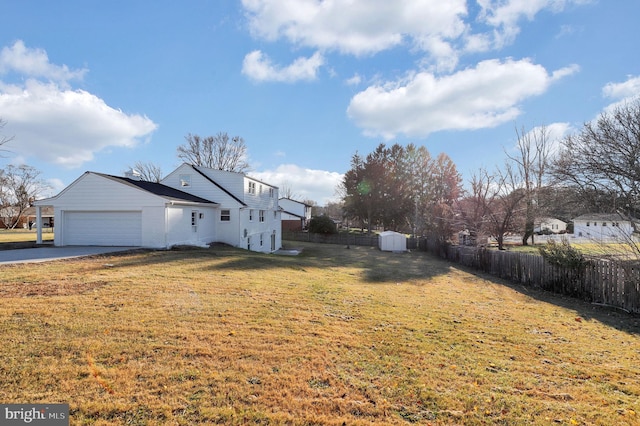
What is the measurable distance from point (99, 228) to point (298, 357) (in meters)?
17.2

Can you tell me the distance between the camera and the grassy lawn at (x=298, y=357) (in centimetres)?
306

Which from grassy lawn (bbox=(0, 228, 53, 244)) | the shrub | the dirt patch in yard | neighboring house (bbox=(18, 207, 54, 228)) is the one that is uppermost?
neighboring house (bbox=(18, 207, 54, 228))

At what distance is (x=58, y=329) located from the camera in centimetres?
468

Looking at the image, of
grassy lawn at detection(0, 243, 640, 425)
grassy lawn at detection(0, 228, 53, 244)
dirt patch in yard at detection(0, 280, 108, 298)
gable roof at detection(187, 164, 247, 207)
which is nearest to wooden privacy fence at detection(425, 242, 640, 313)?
grassy lawn at detection(0, 243, 640, 425)

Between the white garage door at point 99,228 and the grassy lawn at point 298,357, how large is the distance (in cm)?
831

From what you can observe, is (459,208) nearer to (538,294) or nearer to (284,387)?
(538,294)

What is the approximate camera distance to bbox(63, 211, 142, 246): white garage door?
53.0 ft

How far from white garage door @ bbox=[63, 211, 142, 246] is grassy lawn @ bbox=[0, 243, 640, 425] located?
8.31 m

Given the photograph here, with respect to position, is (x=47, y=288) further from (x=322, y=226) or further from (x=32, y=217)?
(x=32, y=217)

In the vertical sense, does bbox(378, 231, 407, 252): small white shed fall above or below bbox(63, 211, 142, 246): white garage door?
below

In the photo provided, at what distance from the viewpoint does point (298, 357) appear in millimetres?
4188

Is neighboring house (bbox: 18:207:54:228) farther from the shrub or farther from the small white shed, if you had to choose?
the small white shed

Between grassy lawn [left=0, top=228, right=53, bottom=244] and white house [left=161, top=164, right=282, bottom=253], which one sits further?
white house [left=161, top=164, right=282, bottom=253]

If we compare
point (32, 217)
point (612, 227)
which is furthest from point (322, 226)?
point (32, 217)
